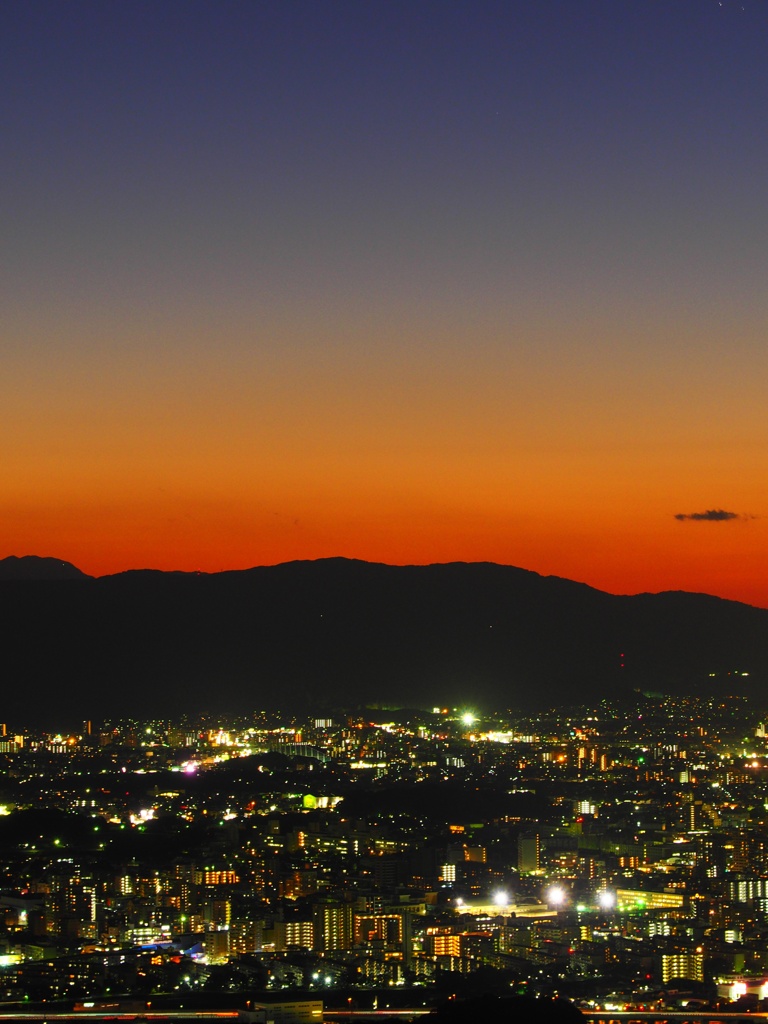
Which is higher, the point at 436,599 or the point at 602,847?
the point at 436,599

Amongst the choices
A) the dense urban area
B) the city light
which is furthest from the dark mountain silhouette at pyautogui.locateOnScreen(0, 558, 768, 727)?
the city light

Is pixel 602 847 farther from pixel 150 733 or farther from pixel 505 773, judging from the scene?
pixel 150 733

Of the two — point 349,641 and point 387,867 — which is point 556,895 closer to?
point 387,867

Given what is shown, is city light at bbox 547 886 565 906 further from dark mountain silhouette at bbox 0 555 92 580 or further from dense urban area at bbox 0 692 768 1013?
dark mountain silhouette at bbox 0 555 92 580

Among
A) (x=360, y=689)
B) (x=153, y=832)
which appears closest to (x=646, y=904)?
(x=153, y=832)

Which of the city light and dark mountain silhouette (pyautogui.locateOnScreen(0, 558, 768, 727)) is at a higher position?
dark mountain silhouette (pyautogui.locateOnScreen(0, 558, 768, 727))

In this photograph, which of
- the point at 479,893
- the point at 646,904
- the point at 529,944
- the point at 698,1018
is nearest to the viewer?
the point at 698,1018
